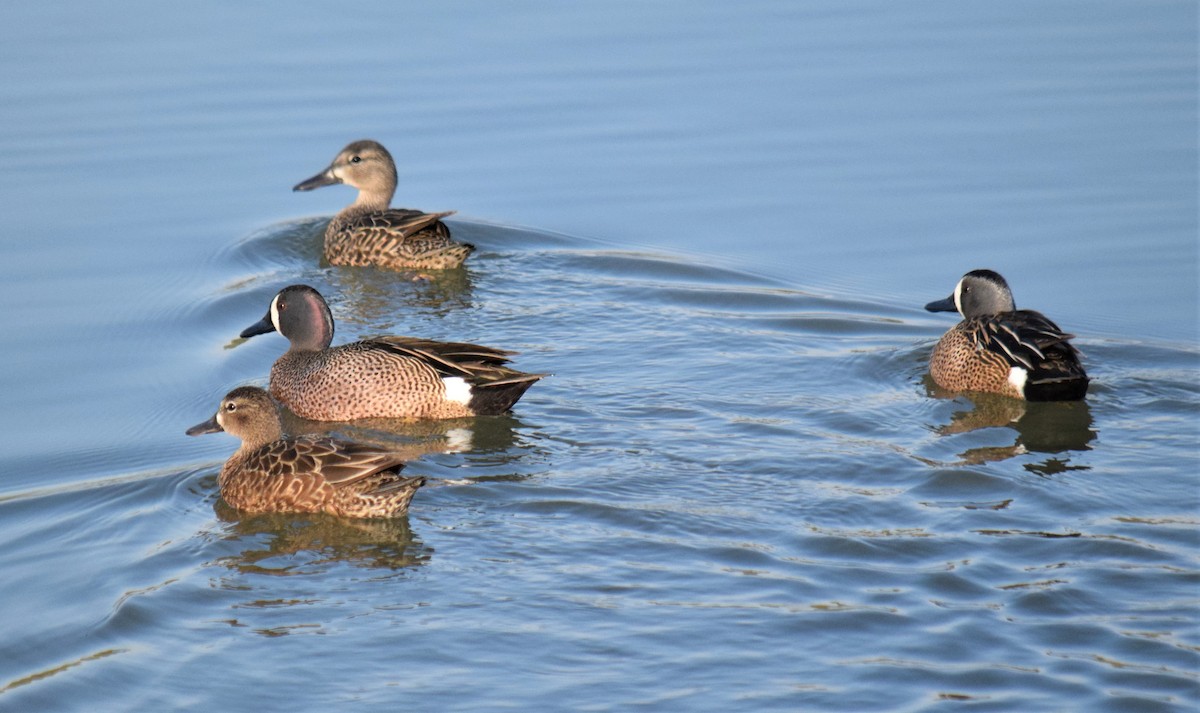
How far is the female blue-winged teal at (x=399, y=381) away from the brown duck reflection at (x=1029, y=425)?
2.66 metres

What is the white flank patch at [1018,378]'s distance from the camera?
999 cm

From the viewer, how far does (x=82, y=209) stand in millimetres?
13328

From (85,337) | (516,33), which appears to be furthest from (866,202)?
(85,337)

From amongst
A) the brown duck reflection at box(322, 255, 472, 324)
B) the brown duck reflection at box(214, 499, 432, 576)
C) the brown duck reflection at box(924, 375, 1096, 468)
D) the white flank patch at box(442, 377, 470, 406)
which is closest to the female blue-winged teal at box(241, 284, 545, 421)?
the white flank patch at box(442, 377, 470, 406)

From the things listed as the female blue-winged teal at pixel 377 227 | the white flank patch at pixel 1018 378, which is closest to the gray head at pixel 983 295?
the white flank patch at pixel 1018 378

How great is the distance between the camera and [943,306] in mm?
10898

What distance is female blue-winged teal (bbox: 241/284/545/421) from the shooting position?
32.4 ft

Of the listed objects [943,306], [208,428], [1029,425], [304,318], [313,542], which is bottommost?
[313,542]

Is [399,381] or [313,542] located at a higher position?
[399,381]

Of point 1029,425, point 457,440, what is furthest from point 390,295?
point 1029,425

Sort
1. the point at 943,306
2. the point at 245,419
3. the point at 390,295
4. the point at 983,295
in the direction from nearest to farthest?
the point at 245,419 < the point at 983,295 < the point at 943,306 < the point at 390,295

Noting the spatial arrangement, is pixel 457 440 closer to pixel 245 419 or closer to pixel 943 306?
pixel 245 419

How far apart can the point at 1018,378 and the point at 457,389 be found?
3.52m

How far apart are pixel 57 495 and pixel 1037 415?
227 inches
